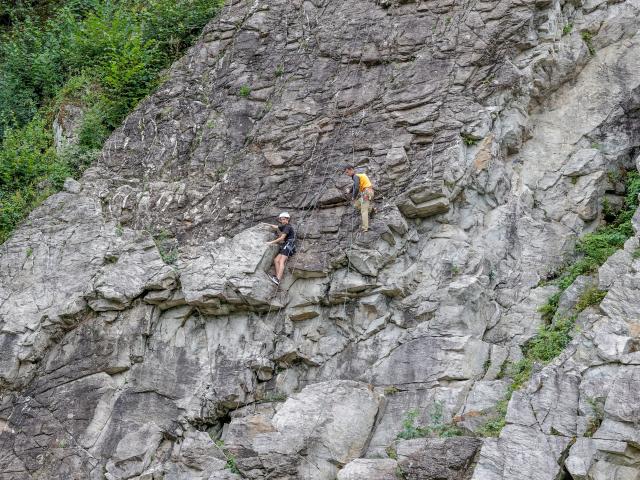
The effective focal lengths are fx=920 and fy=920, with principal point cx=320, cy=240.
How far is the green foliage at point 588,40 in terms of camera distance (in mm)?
17453

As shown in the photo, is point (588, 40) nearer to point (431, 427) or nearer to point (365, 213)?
point (365, 213)

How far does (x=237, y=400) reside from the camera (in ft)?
49.6

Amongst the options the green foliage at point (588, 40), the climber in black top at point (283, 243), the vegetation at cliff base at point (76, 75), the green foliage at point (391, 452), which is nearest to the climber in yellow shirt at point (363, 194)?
the climber in black top at point (283, 243)

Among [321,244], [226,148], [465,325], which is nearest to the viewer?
[465,325]

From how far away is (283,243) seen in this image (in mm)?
16047

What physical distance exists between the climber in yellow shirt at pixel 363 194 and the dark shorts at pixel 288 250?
1.28 meters

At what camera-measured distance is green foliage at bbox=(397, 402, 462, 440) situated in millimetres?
13234

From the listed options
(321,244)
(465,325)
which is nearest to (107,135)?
(321,244)

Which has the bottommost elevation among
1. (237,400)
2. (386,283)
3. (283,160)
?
(237,400)

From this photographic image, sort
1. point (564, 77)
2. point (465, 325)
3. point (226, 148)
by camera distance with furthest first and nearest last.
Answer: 1. point (226, 148)
2. point (564, 77)
3. point (465, 325)

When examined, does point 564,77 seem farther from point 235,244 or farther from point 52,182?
point 52,182

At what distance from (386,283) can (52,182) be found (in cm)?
797

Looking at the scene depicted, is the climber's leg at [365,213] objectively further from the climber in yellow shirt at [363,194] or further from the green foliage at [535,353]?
the green foliage at [535,353]

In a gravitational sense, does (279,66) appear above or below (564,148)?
above
